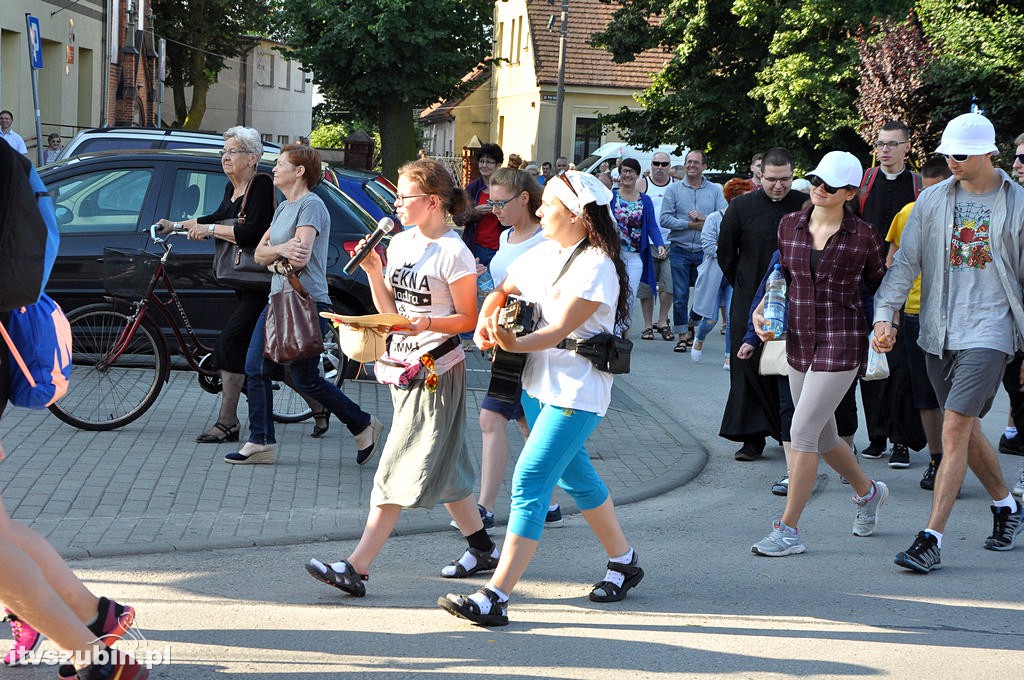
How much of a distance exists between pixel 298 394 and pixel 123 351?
1169 mm

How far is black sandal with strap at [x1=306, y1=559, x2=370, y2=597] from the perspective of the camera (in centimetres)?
513

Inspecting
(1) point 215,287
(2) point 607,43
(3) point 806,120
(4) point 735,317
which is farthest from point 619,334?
(2) point 607,43

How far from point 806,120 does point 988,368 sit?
896 inches

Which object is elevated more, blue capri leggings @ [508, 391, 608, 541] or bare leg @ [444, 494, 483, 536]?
blue capri leggings @ [508, 391, 608, 541]

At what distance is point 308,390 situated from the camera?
7.40 m

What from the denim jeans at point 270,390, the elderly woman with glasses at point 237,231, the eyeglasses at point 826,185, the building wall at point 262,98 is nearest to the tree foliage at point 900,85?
the elderly woman with glasses at point 237,231

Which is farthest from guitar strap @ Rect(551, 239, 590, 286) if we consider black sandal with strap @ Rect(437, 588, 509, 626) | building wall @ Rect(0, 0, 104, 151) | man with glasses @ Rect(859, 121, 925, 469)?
building wall @ Rect(0, 0, 104, 151)

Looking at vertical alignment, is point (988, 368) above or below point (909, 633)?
above

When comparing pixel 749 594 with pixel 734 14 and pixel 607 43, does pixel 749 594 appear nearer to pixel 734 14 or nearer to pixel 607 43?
pixel 734 14

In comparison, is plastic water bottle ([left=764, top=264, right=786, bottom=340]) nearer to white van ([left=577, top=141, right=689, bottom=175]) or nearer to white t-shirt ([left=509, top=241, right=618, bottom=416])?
white t-shirt ([left=509, top=241, right=618, bottom=416])

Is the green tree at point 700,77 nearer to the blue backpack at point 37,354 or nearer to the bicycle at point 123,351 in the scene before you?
the bicycle at point 123,351

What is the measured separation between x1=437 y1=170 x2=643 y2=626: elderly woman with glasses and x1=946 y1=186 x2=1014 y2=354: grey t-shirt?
1959mm

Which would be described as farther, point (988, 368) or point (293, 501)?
point (293, 501)

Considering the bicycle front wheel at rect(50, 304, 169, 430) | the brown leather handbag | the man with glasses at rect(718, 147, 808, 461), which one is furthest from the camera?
the man with glasses at rect(718, 147, 808, 461)
